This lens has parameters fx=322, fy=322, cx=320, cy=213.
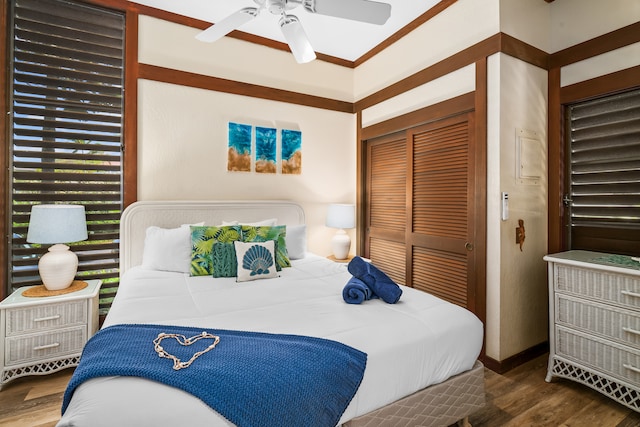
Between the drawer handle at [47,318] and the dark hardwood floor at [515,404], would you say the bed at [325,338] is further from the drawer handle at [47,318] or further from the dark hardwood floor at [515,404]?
the drawer handle at [47,318]

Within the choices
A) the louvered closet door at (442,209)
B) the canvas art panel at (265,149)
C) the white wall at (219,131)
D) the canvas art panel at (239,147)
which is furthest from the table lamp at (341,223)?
the canvas art panel at (239,147)

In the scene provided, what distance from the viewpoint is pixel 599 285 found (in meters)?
2.03

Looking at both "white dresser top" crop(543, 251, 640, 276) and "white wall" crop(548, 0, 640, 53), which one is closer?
"white dresser top" crop(543, 251, 640, 276)

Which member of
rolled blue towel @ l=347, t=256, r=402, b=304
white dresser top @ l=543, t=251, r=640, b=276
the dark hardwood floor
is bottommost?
the dark hardwood floor

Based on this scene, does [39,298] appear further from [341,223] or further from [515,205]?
[515,205]

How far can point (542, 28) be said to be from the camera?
8.71 feet

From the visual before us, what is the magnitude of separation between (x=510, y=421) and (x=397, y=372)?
41.7 inches

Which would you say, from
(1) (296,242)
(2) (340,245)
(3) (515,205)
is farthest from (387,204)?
(3) (515,205)

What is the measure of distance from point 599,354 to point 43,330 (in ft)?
12.1

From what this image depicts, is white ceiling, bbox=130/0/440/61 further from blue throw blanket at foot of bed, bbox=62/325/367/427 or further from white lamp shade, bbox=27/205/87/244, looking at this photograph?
blue throw blanket at foot of bed, bbox=62/325/367/427

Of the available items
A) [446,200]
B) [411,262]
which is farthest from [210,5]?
[411,262]

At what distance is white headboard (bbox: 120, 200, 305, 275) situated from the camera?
9.20 ft

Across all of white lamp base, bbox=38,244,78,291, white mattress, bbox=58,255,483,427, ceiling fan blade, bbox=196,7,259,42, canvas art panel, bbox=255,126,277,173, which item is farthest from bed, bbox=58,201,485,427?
ceiling fan blade, bbox=196,7,259,42

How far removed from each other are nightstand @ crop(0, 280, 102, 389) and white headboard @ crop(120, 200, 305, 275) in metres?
0.51
